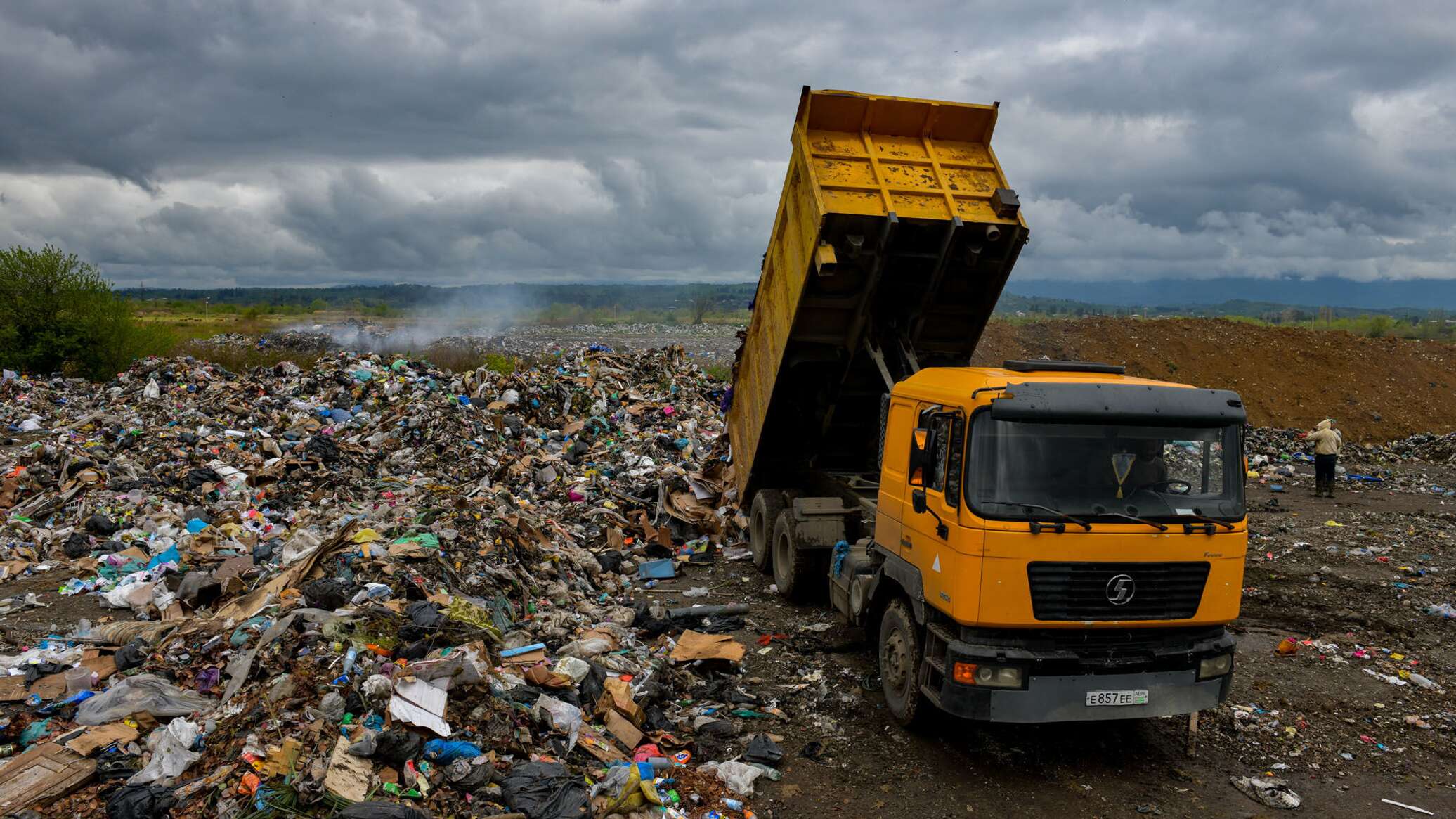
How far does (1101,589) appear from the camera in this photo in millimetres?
4531

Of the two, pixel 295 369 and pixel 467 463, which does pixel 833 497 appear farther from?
pixel 295 369

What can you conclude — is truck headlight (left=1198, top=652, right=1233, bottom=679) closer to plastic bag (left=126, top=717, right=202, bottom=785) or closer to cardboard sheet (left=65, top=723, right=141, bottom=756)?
plastic bag (left=126, top=717, right=202, bottom=785)

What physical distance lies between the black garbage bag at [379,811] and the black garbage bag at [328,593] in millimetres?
2363

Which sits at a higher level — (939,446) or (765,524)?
(939,446)

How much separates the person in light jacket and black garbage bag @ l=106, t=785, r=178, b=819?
14.7 meters

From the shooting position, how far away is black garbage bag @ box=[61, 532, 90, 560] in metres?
8.84

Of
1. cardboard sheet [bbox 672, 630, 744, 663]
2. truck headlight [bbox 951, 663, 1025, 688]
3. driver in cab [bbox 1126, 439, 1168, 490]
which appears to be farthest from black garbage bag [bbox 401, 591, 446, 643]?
driver in cab [bbox 1126, 439, 1168, 490]

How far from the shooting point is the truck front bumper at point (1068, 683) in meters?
4.54

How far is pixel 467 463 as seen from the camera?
12297 millimetres

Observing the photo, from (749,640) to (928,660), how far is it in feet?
8.60

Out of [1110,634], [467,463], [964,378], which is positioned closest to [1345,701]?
[1110,634]

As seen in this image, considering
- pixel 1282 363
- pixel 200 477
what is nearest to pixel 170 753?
pixel 200 477

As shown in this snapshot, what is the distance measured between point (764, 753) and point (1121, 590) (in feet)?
7.41

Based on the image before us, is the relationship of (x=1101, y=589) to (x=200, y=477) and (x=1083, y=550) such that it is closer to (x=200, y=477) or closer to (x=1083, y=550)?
(x=1083, y=550)
